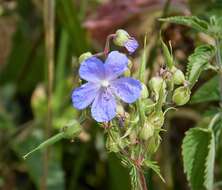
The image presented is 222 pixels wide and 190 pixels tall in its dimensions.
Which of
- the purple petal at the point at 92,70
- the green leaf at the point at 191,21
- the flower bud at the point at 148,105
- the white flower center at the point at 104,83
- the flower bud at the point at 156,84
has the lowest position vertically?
the flower bud at the point at 148,105

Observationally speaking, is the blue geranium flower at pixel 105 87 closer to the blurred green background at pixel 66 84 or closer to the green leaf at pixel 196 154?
the green leaf at pixel 196 154

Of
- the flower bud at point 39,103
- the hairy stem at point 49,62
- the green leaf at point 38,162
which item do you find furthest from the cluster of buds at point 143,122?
the flower bud at point 39,103

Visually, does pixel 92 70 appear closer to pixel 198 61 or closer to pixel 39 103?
pixel 198 61

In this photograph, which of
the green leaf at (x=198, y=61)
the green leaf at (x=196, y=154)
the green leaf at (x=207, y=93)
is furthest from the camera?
the green leaf at (x=207, y=93)

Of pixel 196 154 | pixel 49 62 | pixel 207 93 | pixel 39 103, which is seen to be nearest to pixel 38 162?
pixel 39 103

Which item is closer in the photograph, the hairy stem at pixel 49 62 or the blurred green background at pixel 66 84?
the hairy stem at pixel 49 62

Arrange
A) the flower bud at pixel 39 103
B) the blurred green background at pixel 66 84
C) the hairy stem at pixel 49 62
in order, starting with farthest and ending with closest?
the flower bud at pixel 39 103 < the blurred green background at pixel 66 84 < the hairy stem at pixel 49 62

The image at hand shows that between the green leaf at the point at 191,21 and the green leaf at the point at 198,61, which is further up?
the green leaf at the point at 191,21

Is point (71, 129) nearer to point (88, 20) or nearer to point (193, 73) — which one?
point (193, 73)
